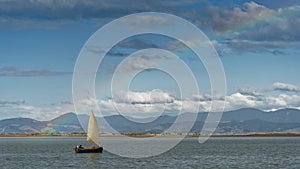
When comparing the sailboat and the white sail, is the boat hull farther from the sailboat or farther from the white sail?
the white sail

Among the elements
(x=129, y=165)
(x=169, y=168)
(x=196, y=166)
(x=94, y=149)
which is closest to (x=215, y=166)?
(x=196, y=166)

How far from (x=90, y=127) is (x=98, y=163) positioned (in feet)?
116

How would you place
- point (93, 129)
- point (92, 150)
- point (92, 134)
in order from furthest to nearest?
point (92, 134)
point (93, 129)
point (92, 150)

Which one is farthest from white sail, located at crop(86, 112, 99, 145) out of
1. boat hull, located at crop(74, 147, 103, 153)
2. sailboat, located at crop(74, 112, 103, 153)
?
boat hull, located at crop(74, 147, 103, 153)

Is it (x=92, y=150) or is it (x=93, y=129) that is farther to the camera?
(x=93, y=129)

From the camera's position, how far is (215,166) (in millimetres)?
103812

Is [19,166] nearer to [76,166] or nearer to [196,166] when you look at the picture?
[76,166]

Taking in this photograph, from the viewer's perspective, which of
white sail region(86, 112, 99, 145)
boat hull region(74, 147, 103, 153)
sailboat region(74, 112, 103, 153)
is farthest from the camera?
white sail region(86, 112, 99, 145)

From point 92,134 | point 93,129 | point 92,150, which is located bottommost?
point 92,150

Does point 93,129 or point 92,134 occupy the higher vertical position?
point 93,129

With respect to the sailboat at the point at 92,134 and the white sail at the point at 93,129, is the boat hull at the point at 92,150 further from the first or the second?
the white sail at the point at 93,129

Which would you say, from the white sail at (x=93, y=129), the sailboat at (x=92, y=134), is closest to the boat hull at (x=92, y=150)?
the sailboat at (x=92, y=134)

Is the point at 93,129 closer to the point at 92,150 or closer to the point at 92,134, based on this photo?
the point at 92,134

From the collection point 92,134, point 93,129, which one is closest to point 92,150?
point 92,134
